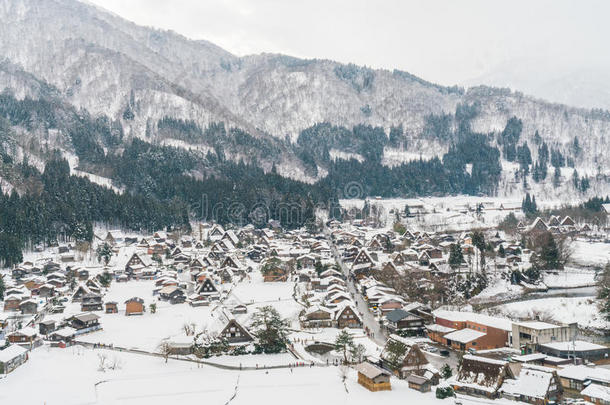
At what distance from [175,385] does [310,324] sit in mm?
13987

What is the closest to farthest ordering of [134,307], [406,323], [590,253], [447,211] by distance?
[406,323]
[134,307]
[590,253]
[447,211]

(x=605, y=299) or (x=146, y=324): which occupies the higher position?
(x=605, y=299)

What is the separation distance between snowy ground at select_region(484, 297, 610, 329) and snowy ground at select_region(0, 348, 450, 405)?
19.0 meters

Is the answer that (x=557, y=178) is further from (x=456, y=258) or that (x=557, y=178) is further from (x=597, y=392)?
(x=597, y=392)

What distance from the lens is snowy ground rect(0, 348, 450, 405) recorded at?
27.7 m

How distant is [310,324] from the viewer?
41812mm

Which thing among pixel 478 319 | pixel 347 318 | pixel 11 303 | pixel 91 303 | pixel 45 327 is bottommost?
pixel 45 327

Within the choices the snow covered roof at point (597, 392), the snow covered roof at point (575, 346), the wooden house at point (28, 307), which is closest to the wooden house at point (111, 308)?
the wooden house at point (28, 307)

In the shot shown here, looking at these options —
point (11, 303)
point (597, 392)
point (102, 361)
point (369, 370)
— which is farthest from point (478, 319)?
point (11, 303)

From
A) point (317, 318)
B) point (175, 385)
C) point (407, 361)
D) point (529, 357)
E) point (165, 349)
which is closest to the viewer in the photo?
point (175, 385)

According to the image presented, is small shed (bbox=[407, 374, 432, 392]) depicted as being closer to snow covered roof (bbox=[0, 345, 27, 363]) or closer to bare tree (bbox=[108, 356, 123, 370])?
bare tree (bbox=[108, 356, 123, 370])

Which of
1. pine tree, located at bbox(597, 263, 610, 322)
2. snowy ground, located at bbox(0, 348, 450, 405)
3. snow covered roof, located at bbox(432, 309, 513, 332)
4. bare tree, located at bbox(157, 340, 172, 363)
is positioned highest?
pine tree, located at bbox(597, 263, 610, 322)

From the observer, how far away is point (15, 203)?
73.1 m

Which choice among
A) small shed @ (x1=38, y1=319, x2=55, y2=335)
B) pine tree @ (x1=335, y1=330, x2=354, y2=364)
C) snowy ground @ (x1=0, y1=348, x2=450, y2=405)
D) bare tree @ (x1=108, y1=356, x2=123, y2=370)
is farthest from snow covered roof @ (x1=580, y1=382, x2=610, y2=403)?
small shed @ (x1=38, y1=319, x2=55, y2=335)
